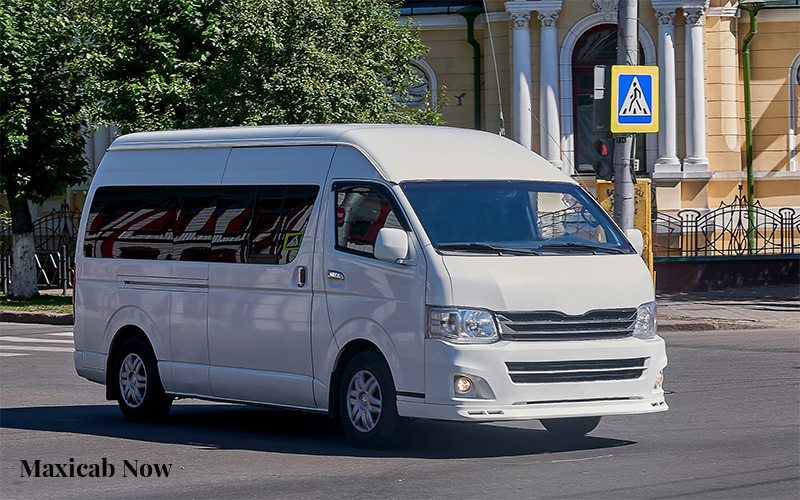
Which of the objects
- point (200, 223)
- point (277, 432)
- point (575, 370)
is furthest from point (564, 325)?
point (200, 223)

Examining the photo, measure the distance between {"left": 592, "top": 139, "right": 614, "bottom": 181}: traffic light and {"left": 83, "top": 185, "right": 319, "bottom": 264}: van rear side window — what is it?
22.5ft

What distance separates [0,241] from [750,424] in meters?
25.4

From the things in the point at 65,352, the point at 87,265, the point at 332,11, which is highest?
the point at 332,11

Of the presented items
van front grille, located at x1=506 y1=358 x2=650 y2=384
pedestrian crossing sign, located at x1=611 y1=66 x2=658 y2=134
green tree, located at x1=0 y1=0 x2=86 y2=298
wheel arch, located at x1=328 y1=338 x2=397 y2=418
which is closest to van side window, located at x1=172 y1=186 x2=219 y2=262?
wheel arch, located at x1=328 y1=338 x2=397 y2=418

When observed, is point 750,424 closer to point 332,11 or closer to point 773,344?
point 773,344

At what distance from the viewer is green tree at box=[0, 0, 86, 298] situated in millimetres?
27750

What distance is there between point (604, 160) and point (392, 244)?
8573 millimetres

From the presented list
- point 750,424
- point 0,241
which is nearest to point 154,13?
point 0,241

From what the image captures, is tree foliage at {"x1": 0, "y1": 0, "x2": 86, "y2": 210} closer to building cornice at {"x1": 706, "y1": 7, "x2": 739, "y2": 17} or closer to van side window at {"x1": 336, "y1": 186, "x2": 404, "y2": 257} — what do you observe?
building cornice at {"x1": 706, "y1": 7, "x2": 739, "y2": 17}

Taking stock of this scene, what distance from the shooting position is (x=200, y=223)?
11320 mm

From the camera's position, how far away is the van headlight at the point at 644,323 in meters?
9.55

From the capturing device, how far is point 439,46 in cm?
3372

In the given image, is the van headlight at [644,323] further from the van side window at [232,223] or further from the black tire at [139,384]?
the black tire at [139,384]

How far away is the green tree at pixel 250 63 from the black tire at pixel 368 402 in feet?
45.8
